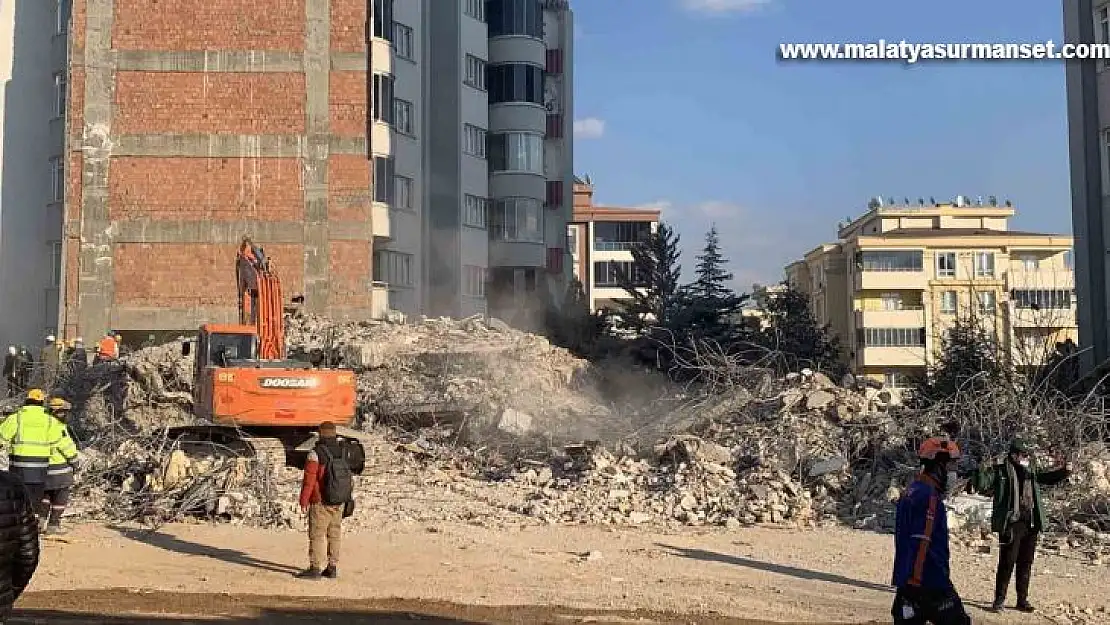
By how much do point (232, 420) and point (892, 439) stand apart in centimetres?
928

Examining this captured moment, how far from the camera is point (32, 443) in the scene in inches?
422

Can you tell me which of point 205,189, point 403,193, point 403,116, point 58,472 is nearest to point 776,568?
point 58,472

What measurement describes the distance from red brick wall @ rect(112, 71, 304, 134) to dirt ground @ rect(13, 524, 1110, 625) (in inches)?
794

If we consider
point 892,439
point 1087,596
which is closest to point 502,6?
point 892,439

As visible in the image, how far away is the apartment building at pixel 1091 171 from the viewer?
23578mm

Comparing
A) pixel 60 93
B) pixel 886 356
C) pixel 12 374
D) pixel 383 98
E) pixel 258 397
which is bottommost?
pixel 258 397

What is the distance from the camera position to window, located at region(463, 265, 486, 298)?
39.8 meters

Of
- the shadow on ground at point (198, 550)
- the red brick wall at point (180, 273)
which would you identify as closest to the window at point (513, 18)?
the red brick wall at point (180, 273)

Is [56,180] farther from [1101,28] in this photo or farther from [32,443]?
[1101,28]

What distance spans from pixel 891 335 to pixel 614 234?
2547cm

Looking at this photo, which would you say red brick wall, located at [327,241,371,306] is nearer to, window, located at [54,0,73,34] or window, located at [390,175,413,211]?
window, located at [390,175,413,211]

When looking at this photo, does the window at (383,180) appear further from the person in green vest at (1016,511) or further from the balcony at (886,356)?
the balcony at (886,356)

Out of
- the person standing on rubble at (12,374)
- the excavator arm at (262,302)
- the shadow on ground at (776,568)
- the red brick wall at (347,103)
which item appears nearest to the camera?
the shadow on ground at (776,568)

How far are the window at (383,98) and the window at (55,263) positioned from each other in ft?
35.6
